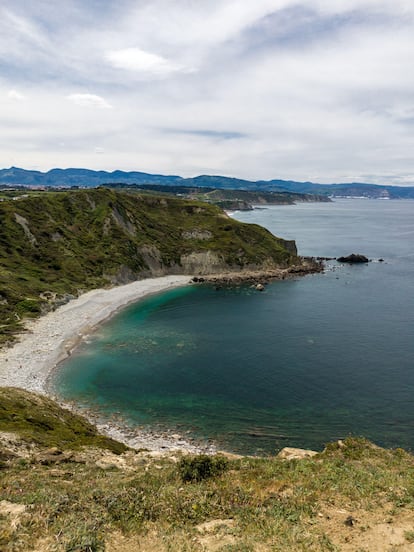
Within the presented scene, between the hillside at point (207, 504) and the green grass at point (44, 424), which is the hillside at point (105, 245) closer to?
the green grass at point (44, 424)

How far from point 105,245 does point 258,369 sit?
8174 centimetres

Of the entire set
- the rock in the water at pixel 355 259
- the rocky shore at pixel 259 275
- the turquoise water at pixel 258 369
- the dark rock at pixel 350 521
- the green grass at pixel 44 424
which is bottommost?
the turquoise water at pixel 258 369

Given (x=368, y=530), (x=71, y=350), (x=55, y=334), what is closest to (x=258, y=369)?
(x=71, y=350)

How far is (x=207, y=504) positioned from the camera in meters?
18.6

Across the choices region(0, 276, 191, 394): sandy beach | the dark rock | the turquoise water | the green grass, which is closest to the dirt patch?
the dark rock

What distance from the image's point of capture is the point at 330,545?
50.0 ft

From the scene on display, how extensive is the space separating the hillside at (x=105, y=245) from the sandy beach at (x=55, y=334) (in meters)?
3.85

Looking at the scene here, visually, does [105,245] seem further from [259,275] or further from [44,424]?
[44,424]

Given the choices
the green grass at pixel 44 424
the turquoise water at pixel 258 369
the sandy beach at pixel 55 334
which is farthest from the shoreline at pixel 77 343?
the green grass at pixel 44 424

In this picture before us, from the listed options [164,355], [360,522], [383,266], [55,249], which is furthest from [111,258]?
[360,522]

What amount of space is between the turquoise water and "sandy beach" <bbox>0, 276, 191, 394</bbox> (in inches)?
131

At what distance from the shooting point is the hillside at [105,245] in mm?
96625

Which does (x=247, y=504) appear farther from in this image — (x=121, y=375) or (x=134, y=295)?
(x=134, y=295)

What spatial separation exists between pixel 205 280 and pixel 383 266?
72.8 meters
